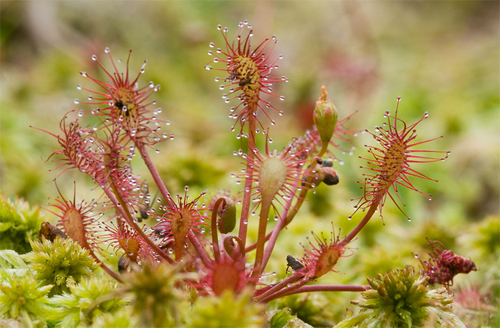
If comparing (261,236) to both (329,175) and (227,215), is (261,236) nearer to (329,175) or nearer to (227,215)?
(227,215)

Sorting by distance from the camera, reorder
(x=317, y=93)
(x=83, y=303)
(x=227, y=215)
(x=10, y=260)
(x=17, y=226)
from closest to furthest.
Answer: (x=83, y=303) → (x=227, y=215) → (x=10, y=260) → (x=17, y=226) → (x=317, y=93)

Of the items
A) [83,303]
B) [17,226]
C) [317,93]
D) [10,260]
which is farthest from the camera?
[317,93]

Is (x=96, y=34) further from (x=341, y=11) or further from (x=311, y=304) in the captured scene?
(x=311, y=304)

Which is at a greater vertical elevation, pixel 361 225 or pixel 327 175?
pixel 327 175

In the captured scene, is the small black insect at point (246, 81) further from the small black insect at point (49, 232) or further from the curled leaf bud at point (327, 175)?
the small black insect at point (49, 232)

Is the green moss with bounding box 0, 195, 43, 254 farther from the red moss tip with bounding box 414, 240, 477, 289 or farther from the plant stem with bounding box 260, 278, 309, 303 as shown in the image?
the red moss tip with bounding box 414, 240, 477, 289

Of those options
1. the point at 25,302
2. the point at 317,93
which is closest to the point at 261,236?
the point at 25,302

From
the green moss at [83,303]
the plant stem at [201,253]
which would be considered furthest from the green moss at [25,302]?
the plant stem at [201,253]

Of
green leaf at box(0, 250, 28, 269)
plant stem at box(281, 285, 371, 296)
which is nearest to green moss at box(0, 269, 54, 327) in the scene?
green leaf at box(0, 250, 28, 269)

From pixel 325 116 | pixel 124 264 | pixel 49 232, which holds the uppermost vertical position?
pixel 325 116
